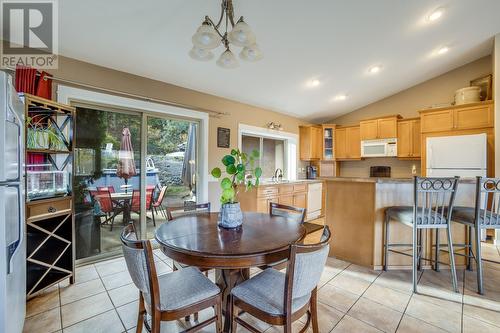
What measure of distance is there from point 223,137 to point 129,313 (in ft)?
9.28

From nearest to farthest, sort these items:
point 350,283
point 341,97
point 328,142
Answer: point 350,283 < point 341,97 < point 328,142

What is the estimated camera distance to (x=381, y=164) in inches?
215

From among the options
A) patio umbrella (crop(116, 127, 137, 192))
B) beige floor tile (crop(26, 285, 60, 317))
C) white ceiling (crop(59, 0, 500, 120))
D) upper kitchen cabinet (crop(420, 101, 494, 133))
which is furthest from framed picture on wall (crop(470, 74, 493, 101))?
beige floor tile (crop(26, 285, 60, 317))

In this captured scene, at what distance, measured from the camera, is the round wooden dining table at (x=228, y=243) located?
4.16 ft

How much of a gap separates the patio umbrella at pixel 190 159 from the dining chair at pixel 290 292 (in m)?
2.60

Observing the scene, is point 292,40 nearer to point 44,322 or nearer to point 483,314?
point 483,314

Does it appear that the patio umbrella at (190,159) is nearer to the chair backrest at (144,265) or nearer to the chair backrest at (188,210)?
the chair backrest at (188,210)

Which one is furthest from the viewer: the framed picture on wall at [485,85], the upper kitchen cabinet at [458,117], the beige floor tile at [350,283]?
the framed picture on wall at [485,85]

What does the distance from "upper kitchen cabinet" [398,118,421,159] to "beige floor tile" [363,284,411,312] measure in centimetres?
354

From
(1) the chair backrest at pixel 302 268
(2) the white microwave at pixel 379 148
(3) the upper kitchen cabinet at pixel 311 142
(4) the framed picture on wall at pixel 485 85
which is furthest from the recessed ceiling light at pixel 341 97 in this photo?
(1) the chair backrest at pixel 302 268

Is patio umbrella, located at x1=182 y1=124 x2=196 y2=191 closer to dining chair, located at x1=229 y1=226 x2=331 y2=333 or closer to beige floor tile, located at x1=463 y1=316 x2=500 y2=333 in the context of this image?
dining chair, located at x1=229 y1=226 x2=331 y2=333

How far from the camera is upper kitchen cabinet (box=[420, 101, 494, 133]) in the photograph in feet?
12.7

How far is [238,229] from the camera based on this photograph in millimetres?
1728

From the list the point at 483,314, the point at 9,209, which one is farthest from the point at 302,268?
the point at 483,314
